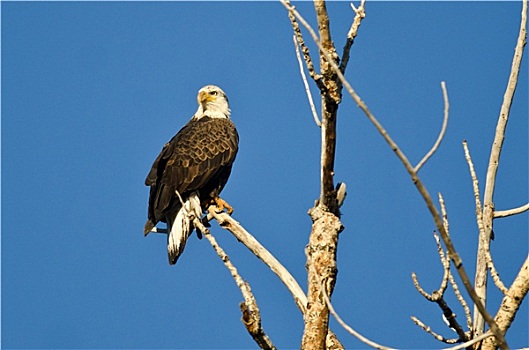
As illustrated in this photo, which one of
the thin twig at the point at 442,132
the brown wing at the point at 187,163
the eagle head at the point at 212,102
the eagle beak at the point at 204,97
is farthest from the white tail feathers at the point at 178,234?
the thin twig at the point at 442,132

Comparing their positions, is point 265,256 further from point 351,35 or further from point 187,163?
point 187,163

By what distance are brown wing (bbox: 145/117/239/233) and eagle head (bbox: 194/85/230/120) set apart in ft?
1.70

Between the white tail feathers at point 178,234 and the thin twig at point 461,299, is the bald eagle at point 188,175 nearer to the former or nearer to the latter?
the white tail feathers at point 178,234

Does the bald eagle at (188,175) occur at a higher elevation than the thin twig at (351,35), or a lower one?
higher

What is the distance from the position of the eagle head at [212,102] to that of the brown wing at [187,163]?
1.70 ft

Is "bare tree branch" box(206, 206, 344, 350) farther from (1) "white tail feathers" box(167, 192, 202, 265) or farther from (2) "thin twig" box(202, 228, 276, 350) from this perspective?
(1) "white tail feathers" box(167, 192, 202, 265)

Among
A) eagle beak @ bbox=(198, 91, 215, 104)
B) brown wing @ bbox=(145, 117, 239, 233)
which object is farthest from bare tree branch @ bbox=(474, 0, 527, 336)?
eagle beak @ bbox=(198, 91, 215, 104)

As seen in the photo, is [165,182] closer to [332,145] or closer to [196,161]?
[196,161]

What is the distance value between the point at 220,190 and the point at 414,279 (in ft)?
15.7

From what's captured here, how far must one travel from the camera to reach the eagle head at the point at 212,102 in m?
9.90

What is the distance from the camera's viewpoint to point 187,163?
28.3 ft

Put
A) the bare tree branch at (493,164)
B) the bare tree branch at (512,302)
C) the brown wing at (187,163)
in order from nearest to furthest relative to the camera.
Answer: the bare tree branch at (512,302), the bare tree branch at (493,164), the brown wing at (187,163)

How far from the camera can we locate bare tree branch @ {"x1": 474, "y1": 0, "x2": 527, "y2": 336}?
4645 millimetres

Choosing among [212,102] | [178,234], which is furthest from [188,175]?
[212,102]
